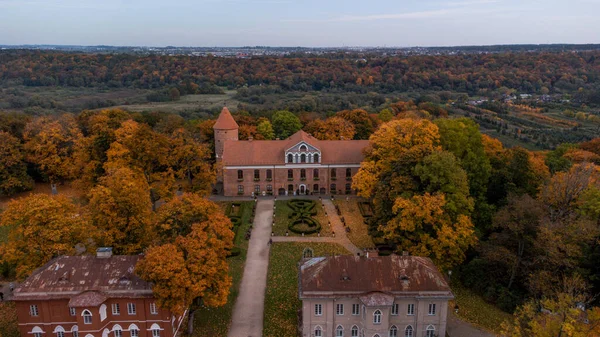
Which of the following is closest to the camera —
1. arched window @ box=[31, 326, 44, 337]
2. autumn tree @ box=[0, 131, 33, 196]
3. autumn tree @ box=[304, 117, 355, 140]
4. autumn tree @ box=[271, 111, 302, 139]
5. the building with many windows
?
arched window @ box=[31, 326, 44, 337]

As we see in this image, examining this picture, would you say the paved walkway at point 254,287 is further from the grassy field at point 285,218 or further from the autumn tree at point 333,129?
the autumn tree at point 333,129

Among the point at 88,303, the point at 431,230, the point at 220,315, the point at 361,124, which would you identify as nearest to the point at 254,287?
the point at 220,315

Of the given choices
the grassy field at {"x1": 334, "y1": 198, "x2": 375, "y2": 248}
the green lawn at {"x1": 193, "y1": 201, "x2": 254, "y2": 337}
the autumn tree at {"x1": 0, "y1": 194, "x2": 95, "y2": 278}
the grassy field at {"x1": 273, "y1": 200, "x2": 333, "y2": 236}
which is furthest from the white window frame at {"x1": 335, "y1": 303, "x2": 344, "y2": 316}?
the autumn tree at {"x1": 0, "y1": 194, "x2": 95, "y2": 278}

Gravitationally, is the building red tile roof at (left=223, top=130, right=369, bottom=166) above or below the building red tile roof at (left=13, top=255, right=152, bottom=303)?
above

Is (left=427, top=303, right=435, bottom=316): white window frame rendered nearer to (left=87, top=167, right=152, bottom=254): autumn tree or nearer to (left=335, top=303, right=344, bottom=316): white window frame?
(left=335, top=303, right=344, bottom=316): white window frame

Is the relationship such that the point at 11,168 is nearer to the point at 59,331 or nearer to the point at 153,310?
the point at 59,331

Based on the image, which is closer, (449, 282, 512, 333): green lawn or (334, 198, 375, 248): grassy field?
(449, 282, 512, 333): green lawn

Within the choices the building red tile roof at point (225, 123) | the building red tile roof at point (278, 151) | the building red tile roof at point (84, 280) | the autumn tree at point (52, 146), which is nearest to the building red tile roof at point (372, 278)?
the building red tile roof at point (84, 280)
